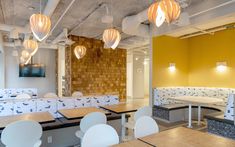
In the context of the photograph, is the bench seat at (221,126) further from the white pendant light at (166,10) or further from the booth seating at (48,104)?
the white pendant light at (166,10)

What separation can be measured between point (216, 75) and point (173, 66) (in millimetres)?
1412

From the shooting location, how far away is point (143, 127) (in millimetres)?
2350

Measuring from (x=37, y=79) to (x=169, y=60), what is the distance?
22.2 feet

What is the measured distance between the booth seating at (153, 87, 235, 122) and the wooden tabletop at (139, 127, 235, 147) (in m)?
3.38

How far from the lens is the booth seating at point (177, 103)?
543 cm

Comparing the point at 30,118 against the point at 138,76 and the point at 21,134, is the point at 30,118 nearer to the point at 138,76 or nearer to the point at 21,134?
the point at 21,134

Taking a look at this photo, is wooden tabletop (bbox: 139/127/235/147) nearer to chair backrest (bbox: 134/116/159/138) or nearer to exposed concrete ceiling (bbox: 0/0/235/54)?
chair backrest (bbox: 134/116/159/138)

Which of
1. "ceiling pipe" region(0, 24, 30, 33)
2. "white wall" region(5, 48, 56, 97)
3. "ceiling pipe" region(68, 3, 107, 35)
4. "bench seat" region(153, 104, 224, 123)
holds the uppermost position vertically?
"ceiling pipe" region(68, 3, 107, 35)

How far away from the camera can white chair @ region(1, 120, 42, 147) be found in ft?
7.22

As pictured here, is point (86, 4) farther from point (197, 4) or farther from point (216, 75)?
point (216, 75)

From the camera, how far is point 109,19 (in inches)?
152

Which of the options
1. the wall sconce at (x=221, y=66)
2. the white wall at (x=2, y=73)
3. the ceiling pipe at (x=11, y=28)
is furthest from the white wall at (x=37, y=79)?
the wall sconce at (x=221, y=66)

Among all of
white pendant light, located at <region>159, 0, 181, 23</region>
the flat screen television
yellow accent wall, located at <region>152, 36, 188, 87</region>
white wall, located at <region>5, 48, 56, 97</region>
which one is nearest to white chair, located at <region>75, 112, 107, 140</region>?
white pendant light, located at <region>159, 0, 181, 23</region>

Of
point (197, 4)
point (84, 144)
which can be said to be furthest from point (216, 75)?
point (84, 144)
